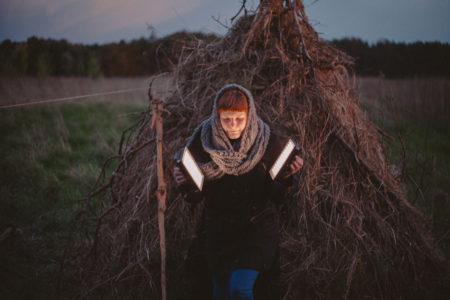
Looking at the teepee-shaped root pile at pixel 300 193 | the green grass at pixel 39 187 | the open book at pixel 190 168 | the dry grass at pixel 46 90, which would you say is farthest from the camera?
the dry grass at pixel 46 90

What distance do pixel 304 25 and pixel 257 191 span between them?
2.28m

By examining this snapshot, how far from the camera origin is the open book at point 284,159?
1.74m

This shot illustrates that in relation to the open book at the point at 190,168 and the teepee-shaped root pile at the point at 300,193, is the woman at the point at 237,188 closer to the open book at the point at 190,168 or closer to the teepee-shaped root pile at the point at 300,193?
the open book at the point at 190,168

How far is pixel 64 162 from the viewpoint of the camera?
211 inches

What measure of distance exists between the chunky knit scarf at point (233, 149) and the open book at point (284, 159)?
0.54 feet

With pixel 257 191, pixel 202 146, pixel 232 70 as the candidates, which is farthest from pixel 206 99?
pixel 257 191

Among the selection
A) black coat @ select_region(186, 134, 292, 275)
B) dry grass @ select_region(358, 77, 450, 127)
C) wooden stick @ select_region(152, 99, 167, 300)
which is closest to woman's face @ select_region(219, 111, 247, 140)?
black coat @ select_region(186, 134, 292, 275)

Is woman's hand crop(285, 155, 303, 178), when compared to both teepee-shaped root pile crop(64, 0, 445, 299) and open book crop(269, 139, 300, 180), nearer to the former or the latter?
open book crop(269, 139, 300, 180)

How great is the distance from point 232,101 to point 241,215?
2.82 ft

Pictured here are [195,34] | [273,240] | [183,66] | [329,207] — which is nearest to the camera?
[273,240]

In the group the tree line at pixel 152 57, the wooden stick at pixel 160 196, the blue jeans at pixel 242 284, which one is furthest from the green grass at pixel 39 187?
the blue jeans at pixel 242 284

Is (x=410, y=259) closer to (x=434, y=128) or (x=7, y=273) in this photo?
(x=7, y=273)

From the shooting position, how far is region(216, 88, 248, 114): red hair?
5.90 ft

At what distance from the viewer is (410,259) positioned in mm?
2537
